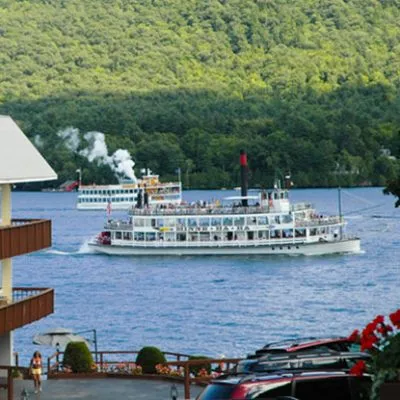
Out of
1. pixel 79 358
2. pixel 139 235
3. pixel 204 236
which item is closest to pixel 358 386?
pixel 79 358

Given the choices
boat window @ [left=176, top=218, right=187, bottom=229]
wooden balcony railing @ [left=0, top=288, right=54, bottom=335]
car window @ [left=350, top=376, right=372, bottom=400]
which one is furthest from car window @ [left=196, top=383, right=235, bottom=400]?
boat window @ [left=176, top=218, right=187, bottom=229]

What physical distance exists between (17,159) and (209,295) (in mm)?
53232

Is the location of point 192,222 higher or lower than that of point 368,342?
lower

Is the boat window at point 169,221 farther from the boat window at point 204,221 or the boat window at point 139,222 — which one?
the boat window at point 204,221

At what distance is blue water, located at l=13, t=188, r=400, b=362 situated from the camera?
60537mm

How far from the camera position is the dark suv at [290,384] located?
1566 cm

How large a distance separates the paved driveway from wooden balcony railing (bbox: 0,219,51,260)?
2398 mm

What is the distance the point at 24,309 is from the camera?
2744cm

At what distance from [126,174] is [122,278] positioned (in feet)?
345

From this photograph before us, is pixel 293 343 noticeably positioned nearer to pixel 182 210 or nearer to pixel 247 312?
pixel 247 312

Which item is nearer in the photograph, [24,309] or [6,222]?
[24,309]

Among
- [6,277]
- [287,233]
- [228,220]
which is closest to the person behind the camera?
[6,277]

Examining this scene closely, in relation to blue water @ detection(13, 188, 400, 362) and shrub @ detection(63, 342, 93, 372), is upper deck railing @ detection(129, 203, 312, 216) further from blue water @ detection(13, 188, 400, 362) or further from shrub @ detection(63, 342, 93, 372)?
shrub @ detection(63, 342, 93, 372)

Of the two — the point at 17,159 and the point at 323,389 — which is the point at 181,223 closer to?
the point at 17,159
